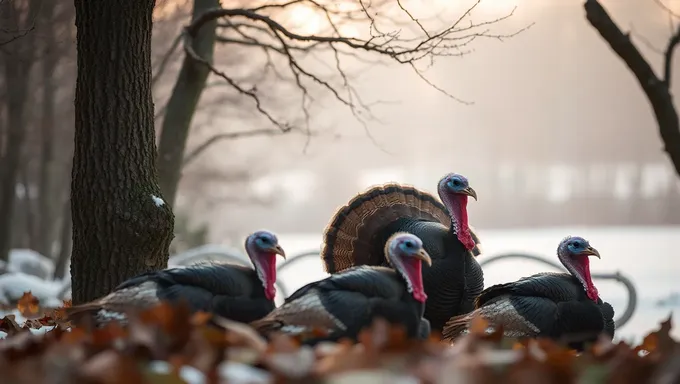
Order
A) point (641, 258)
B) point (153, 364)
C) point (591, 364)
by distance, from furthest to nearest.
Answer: point (641, 258) → point (591, 364) → point (153, 364)

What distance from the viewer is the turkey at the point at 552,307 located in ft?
19.1

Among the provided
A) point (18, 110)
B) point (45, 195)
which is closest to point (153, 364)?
point (18, 110)

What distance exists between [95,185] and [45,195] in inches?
568

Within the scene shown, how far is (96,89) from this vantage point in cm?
668

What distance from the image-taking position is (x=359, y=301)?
16.0ft

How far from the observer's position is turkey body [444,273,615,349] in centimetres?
581

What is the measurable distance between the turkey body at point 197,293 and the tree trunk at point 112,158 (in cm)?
152

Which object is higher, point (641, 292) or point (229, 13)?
point (229, 13)

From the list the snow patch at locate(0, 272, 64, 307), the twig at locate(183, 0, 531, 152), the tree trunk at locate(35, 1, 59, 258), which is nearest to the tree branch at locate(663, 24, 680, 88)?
the twig at locate(183, 0, 531, 152)

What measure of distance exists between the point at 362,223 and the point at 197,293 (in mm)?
2221

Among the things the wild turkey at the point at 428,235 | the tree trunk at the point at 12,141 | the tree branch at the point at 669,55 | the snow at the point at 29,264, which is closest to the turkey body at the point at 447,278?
the wild turkey at the point at 428,235

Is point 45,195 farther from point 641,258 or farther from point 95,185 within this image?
point 95,185

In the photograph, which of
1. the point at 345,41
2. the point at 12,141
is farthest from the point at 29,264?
the point at 345,41

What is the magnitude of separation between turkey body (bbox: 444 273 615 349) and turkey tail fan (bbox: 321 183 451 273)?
3.68 ft
